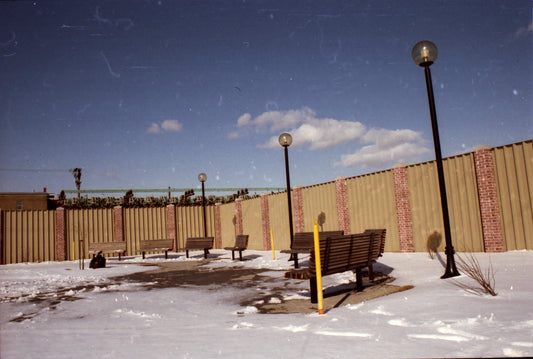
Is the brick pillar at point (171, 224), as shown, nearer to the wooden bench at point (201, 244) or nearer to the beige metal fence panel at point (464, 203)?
the wooden bench at point (201, 244)

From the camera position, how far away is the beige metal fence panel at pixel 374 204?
1352cm

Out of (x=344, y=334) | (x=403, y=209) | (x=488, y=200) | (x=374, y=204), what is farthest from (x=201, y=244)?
(x=344, y=334)

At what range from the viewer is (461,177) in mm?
11250

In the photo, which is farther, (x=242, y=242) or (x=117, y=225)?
(x=117, y=225)

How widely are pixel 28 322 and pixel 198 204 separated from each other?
63.4 ft

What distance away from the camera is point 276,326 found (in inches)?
182

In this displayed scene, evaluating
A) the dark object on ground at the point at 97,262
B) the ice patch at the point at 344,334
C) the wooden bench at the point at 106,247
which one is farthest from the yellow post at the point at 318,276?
the wooden bench at the point at 106,247

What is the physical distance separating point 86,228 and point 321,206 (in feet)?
43.8

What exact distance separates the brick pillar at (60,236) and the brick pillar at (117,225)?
2569 millimetres

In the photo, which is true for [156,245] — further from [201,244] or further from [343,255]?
[343,255]

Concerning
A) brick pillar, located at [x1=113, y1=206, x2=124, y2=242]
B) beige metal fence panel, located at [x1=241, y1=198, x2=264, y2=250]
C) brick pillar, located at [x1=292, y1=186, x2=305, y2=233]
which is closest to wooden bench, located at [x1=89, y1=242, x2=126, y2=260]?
brick pillar, located at [x1=113, y1=206, x2=124, y2=242]

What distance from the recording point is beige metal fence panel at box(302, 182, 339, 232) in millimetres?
15906

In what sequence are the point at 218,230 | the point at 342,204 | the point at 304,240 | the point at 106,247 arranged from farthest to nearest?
the point at 218,230, the point at 106,247, the point at 342,204, the point at 304,240

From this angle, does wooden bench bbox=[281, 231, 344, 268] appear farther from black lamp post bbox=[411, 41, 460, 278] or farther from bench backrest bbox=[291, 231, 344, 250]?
black lamp post bbox=[411, 41, 460, 278]
